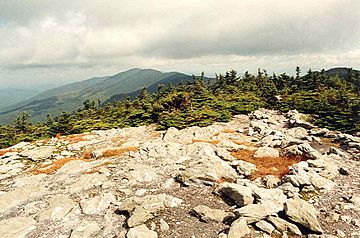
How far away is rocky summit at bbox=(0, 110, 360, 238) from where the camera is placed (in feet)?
49.0

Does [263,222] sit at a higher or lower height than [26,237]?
higher

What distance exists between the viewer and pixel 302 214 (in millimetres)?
15062

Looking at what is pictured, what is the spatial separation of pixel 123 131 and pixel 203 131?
18.6 m

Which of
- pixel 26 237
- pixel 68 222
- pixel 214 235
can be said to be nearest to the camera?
pixel 214 235

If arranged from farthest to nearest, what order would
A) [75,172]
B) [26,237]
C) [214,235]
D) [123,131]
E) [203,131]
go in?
[123,131] < [203,131] < [75,172] < [26,237] < [214,235]

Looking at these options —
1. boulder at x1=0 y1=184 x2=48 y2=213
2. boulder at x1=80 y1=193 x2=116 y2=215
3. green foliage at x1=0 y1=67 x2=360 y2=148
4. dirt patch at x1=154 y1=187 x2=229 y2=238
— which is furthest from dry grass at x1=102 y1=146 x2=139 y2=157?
green foliage at x1=0 y1=67 x2=360 y2=148

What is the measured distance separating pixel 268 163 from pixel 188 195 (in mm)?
10307

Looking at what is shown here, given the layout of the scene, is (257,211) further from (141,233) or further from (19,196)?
(19,196)

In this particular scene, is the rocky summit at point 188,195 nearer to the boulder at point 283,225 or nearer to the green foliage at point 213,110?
the boulder at point 283,225

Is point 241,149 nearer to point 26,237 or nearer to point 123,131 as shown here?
point 26,237

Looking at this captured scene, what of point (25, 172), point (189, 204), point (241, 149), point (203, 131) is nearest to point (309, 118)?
point (203, 131)

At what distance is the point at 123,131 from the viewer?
5597 centimetres

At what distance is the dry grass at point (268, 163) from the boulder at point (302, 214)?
592cm

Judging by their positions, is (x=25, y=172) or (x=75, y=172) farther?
A: (x=25, y=172)
